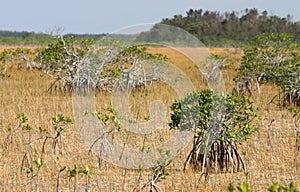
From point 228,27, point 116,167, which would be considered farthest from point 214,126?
point 228,27

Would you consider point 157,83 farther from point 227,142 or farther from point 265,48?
point 227,142

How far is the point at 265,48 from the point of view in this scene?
14.3m

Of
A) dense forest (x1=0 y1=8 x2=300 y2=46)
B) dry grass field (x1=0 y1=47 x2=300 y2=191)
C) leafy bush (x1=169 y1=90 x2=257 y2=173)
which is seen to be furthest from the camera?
dense forest (x1=0 y1=8 x2=300 y2=46)

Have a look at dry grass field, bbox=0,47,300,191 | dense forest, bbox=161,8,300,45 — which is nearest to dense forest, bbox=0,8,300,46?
dense forest, bbox=161,8,300,45

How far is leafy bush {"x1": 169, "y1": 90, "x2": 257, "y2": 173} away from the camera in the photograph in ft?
19.2

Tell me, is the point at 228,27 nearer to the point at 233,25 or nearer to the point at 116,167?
the point at 233,25

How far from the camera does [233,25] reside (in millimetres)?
60938

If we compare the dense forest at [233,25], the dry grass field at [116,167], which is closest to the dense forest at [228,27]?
the dense forest at [233,25]

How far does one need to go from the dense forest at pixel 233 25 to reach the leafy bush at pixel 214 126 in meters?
42.2

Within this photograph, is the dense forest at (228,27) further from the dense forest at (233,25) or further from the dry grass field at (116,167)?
the dry grass field at (116,167)

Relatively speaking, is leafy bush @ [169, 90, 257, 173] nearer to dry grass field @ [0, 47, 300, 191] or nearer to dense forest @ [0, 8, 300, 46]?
dry grass field @ [0, 47, 300, 191]

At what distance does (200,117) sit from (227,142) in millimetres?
457

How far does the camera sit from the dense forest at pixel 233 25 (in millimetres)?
51675

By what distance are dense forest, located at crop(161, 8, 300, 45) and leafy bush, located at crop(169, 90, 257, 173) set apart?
42.2 metres
